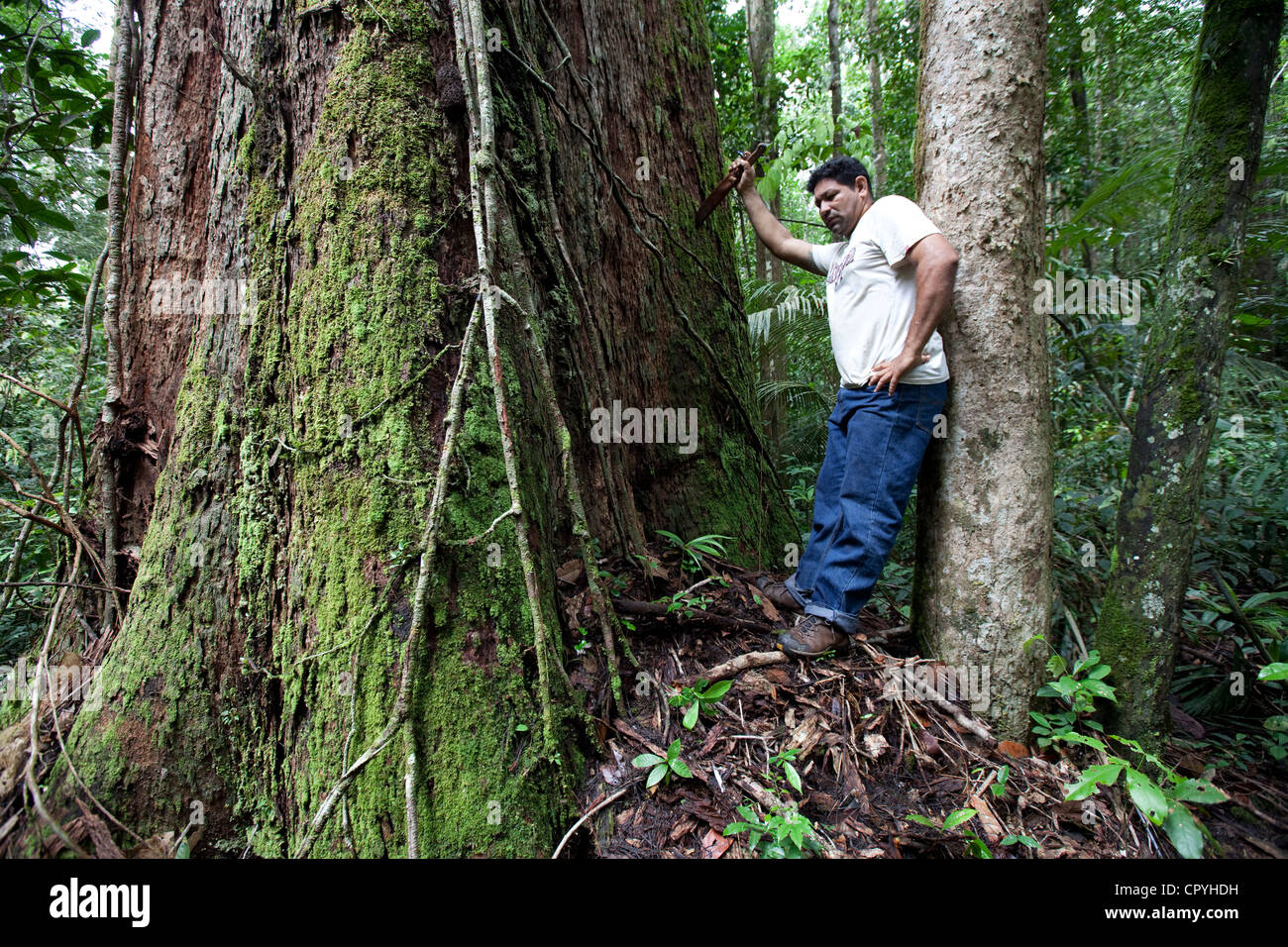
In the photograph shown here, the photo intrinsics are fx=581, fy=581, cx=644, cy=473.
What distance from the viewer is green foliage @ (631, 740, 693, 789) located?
1761 mm

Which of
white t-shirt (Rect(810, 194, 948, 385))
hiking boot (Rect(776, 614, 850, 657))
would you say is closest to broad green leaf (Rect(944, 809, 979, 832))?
hiking boot (Rect(776, 614, 850, 657))

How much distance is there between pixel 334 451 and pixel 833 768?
1.93m

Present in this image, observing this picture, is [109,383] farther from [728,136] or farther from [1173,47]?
[1173,47]

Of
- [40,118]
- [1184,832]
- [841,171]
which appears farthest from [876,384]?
[40,118]

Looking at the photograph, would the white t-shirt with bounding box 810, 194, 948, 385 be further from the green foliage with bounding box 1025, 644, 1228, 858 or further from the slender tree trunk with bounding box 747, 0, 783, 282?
the slender tree trunk with bounding box 747, 0, 783, 282

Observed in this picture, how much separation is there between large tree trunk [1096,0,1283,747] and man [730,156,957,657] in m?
0.87

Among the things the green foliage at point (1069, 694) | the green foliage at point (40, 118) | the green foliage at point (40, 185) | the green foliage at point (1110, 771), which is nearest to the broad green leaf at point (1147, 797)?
the green foliage at point (1110, 771)

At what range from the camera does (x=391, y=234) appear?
1812mm

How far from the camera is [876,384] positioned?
236 cm

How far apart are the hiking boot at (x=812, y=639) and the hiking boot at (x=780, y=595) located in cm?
22
